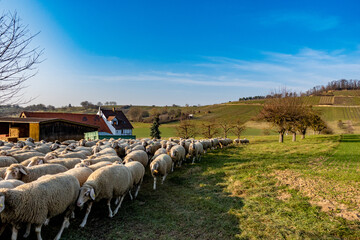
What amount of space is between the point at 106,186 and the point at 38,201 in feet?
6.73

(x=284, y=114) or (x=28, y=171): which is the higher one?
(x=284, y=114)

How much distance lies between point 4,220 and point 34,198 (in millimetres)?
658

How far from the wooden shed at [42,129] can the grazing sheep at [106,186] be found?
20824 millimetres

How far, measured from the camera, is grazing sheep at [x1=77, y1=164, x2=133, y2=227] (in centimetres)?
625

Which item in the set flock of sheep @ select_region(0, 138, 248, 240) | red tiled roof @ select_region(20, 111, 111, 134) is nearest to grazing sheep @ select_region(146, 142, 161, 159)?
flock of sheep @ select_region(0, 138, 248, 240)

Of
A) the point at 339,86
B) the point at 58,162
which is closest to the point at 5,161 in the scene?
the point at 58,162

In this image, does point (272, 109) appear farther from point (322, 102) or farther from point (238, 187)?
point (322, 102)

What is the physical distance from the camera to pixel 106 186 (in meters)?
6.93

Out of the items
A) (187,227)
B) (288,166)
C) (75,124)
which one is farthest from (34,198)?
(75,124)

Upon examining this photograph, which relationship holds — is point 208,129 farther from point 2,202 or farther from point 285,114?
point 2,202

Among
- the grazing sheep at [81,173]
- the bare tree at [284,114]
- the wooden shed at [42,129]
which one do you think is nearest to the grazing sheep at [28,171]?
the grazing sheep at [81,173]

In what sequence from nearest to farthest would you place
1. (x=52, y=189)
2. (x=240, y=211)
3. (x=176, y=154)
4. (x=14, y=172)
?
(x=52, y=189) < (x=14, y=172) < (x=240, y=211) < (x=176, y=154)

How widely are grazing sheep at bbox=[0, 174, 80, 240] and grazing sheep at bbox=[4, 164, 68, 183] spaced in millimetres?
1439

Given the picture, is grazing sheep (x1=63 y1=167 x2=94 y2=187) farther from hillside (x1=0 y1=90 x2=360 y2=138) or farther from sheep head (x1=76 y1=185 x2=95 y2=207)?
hillside (x1=0 y1=90 x2=360 y2=138)
